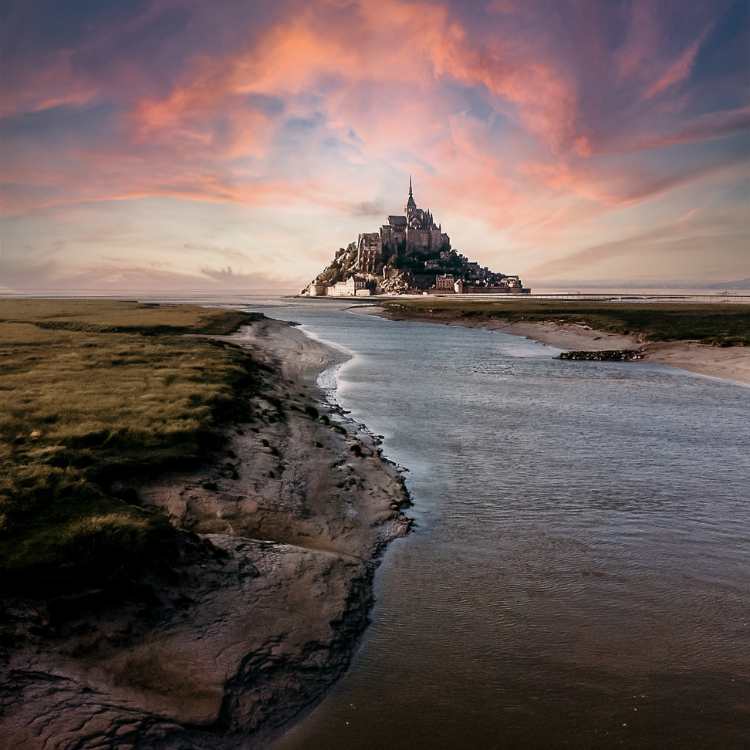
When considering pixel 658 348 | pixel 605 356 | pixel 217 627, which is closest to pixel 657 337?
pixel 658 348

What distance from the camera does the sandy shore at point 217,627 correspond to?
6930 mm

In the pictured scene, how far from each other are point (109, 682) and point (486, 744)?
4601 millimetres

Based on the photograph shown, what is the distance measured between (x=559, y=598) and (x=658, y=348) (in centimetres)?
5082

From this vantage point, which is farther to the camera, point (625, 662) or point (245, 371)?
point (245, 371)

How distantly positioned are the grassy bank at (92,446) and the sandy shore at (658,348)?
3309 centimetres

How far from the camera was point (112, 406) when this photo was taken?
19.8 meters

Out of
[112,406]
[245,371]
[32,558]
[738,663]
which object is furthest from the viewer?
[245,371]

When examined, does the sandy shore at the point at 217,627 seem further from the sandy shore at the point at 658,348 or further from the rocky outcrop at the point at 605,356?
the rocky outcrop at the point at 605,356

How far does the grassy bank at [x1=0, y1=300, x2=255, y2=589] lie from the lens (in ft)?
31.4

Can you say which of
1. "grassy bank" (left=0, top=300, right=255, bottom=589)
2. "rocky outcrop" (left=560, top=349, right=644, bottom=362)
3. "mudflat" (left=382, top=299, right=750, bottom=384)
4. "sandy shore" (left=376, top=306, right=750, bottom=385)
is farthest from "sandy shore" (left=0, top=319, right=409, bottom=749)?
"rocky outcrop" (left=560, top=349, right=644, bottom=362)

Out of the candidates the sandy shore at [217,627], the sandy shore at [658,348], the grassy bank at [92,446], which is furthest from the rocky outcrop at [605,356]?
the sandy shore at [217,627]

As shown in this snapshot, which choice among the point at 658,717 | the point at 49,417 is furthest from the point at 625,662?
the point at 49,417

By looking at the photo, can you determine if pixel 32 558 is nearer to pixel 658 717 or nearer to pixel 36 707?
pixel 36 707

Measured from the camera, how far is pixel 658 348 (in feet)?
182
